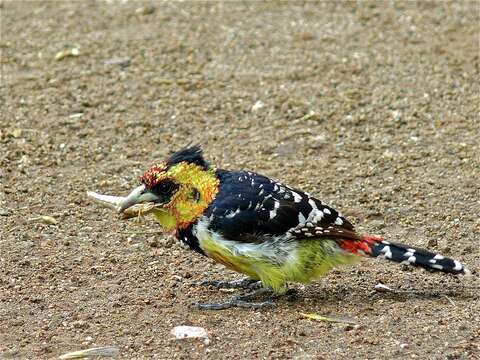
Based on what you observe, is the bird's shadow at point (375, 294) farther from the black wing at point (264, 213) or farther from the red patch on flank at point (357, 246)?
the black wing at point (264, 213)

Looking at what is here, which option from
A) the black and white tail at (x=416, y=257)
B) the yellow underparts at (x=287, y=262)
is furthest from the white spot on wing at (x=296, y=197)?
the black and white tail at (x=416, y=257)

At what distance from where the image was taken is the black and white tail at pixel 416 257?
6.20 m

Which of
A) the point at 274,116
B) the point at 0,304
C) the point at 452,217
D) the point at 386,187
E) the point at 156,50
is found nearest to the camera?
the point at 0,304

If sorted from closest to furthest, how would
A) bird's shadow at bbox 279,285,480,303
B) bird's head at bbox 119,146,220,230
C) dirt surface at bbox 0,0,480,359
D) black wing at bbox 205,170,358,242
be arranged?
dirt surface at bbox 0,0,480,359, black wing at bbox 205,170,358,242, bird's head at bbox 119,146,220,230, bird's shadow at bbox 279,285,480,303

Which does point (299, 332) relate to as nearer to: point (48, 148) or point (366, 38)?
point (48, 148)

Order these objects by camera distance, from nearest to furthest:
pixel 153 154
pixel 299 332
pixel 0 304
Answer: pixel 299 332 → pixel 0 304 → pixel 153 154

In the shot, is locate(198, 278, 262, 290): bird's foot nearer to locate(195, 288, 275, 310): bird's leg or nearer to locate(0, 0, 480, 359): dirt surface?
locate(0, 0, 480, 359): dirt surface

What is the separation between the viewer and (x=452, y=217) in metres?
7.31

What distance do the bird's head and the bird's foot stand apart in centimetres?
52

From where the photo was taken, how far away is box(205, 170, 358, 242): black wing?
5.96m

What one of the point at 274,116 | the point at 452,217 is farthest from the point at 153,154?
the point at 452,217

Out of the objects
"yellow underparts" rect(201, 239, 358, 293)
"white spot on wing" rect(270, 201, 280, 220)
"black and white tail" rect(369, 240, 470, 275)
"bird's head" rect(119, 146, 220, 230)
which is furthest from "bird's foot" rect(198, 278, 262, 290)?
"black and white tail" rect(369, 240, 470, 275)

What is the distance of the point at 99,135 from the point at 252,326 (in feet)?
11.5

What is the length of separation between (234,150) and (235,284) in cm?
227
